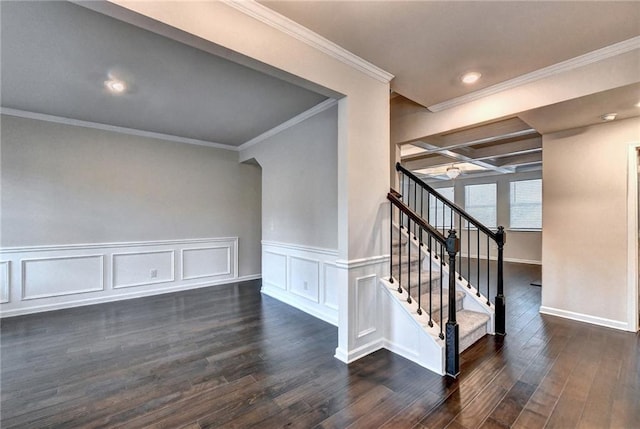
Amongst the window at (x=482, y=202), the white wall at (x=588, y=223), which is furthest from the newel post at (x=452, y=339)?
the window at (x=482, y=202)

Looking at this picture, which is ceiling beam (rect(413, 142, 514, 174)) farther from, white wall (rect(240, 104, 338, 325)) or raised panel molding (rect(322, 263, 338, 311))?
raised panel molding (rect(322, 263, 338, 311))

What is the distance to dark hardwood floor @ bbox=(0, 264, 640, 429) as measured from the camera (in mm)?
1764

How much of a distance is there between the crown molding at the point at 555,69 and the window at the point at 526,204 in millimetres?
5628

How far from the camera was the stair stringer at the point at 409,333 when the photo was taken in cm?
224

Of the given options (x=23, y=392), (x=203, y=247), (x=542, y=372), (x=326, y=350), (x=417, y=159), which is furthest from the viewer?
(x=417, y=159)

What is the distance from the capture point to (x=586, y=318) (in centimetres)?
325

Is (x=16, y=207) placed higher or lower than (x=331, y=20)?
lower

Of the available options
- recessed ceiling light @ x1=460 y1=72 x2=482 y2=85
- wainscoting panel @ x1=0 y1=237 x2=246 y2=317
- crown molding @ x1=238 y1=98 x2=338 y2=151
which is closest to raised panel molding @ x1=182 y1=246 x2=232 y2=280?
wainscoting panel @ x1=0 y1=237 x2=246 y2=317

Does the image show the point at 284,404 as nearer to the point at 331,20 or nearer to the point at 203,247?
the point at 331,20

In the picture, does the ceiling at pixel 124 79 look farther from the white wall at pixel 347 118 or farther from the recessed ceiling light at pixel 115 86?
the white wall at pixel 347 118

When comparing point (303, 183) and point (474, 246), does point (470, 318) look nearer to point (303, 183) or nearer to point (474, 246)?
point (303, 183)

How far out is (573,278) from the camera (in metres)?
3.37

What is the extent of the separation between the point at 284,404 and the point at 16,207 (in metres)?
4.40

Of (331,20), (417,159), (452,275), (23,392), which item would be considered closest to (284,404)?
(452,275)
